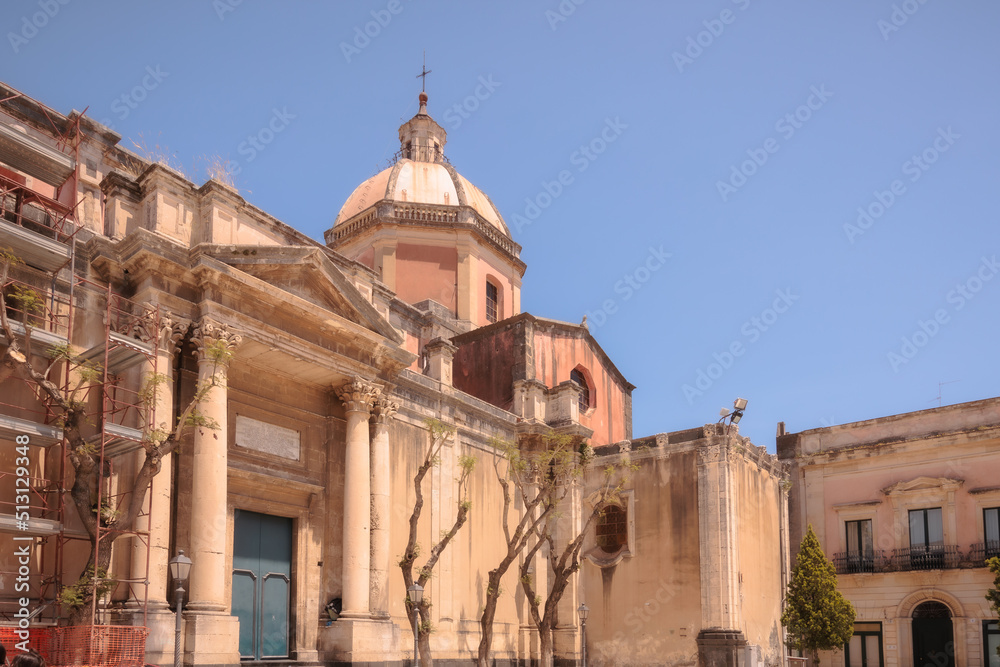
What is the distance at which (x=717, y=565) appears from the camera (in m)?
22.2

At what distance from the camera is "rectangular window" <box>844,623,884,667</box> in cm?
2623

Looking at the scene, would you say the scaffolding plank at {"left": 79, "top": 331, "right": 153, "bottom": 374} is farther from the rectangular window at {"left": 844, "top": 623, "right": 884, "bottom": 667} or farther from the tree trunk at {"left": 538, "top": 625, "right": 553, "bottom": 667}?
the rectangular window at {"left": 844, "top": 623, "right": 884, "bottom": 667}

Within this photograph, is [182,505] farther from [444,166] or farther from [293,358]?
[444,166]

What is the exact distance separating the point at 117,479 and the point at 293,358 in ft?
12.7

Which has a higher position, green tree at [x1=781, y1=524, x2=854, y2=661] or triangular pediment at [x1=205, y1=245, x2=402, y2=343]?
triangular pediment at [x1=205, y1=245, x2=402, y2=343]

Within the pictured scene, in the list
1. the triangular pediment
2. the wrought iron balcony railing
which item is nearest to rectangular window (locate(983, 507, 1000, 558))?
the wrought iron balcony railing

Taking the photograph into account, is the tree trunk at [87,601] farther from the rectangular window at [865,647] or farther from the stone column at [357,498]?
the rectangular window at [865,647]

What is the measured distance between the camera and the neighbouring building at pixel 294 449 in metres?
13.9

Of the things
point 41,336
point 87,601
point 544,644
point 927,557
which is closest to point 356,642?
point 87,601

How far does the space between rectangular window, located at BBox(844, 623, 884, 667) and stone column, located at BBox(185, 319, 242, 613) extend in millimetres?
18485

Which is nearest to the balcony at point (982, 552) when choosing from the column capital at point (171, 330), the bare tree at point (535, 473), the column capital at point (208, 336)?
the bare tree at point (535, 473)

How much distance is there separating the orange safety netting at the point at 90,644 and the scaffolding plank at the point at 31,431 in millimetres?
2499

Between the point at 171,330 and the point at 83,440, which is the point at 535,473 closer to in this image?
the point at 171,330

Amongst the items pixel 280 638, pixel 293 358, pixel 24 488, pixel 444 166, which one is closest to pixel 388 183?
pixel 444 166
